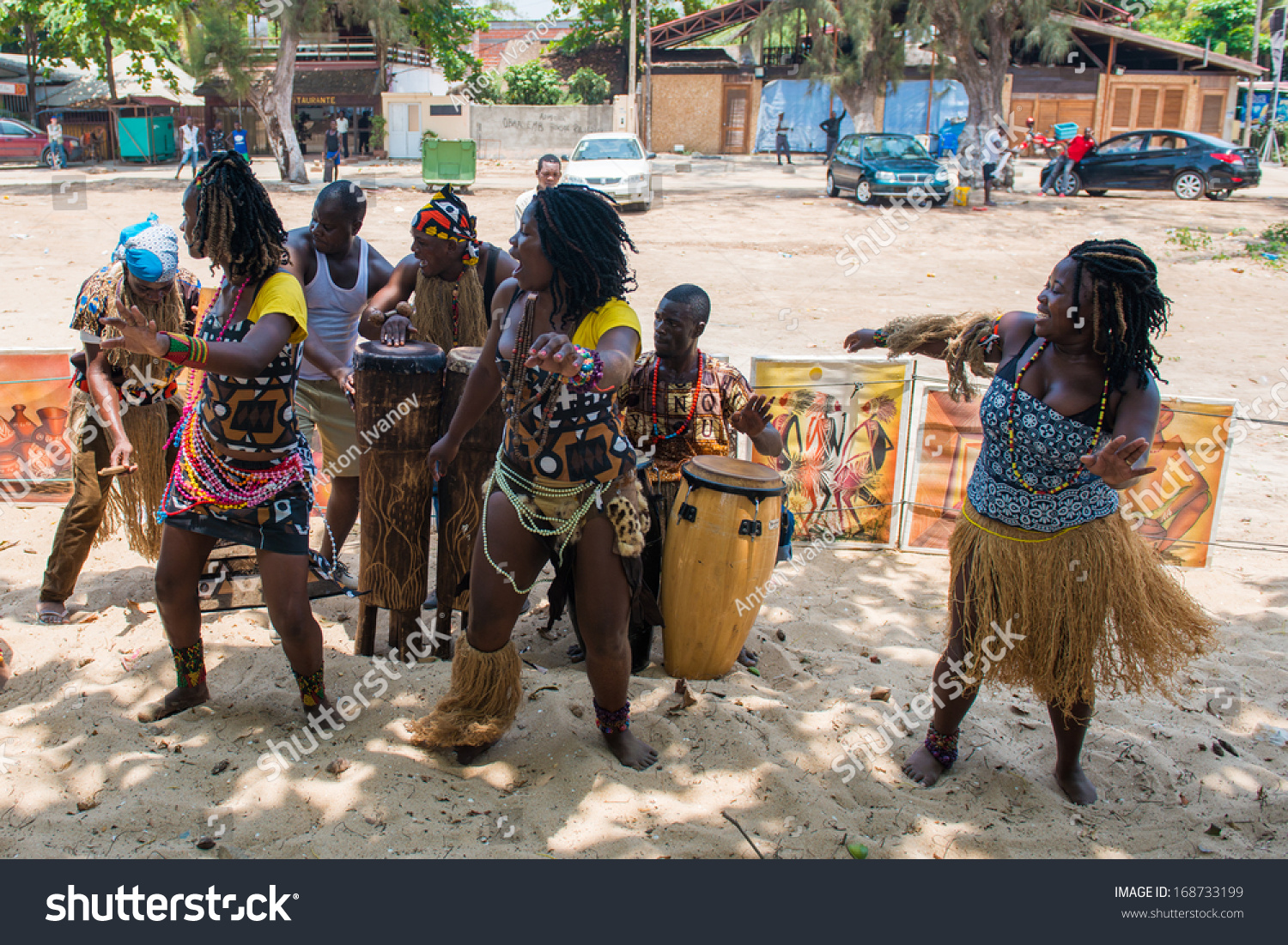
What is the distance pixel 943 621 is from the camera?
4.82 metres

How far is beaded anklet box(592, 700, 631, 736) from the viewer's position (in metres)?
3.33

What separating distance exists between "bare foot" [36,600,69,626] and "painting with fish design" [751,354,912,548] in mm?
3595

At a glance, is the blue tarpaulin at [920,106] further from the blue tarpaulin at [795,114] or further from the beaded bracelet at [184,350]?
the beaded bracelet at [184,350]

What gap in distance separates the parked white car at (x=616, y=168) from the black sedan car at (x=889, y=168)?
4.33m

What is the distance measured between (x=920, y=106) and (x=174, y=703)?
35.9 meters

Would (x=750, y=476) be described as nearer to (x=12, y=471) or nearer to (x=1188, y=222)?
(x=12, y=471)

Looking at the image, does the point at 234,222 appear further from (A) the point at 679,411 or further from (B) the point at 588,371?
(A) the point at 679,411

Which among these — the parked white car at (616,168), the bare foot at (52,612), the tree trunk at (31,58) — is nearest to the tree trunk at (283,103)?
the parked white car at (616,168)

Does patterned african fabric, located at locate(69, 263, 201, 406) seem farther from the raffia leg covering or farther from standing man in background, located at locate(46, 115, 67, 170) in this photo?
standing man in background, located at locate(46, 115, 67, 170)

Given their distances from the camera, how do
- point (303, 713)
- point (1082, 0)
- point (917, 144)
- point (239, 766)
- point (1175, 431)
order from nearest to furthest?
1. point (239, 766)
2. point (303, 713)
3. point (1175, 431)
4. point (917, 144)
5. point (1082, 0)

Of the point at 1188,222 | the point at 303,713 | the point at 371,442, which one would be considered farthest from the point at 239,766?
the point at 1188,222

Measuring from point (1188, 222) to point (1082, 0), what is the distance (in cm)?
1702

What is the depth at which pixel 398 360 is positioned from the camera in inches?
149

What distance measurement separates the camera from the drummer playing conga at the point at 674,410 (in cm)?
384
